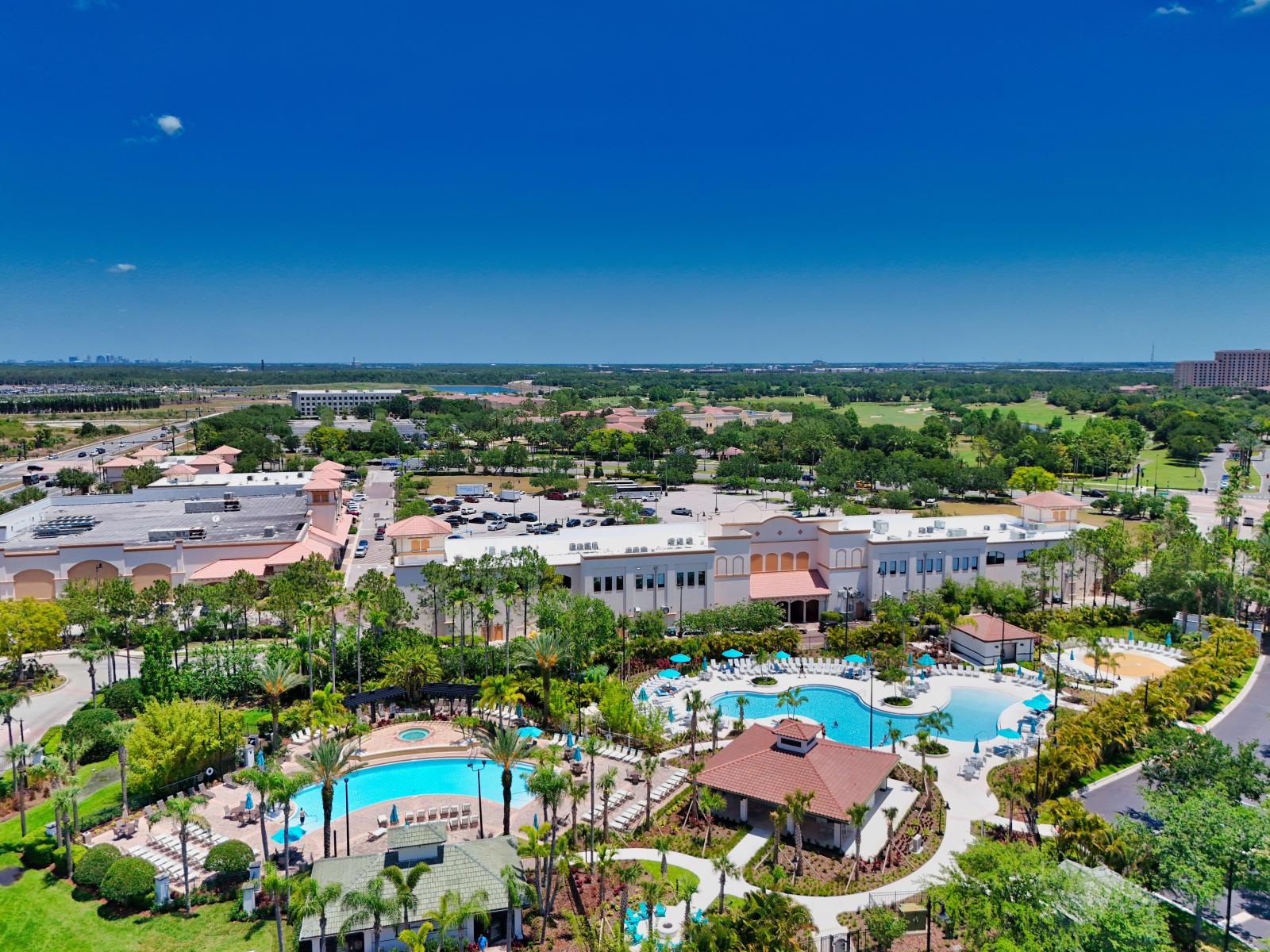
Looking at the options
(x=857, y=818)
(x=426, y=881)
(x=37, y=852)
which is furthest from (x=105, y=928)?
(x=857, y=818)

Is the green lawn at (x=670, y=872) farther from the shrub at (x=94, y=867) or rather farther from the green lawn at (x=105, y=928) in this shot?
the shrub at (x=94, y=867)

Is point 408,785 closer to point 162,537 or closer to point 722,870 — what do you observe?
point 722,870

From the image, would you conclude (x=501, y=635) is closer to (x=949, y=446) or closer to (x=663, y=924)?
(x=663, y=924)

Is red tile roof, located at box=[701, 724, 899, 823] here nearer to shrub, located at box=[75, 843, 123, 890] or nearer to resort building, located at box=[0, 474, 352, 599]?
shrub, located at box=[75, 843, 123, 890]

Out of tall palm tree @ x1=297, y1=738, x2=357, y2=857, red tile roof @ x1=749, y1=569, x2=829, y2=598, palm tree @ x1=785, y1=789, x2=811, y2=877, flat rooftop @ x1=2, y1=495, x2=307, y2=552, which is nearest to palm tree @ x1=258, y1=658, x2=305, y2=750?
tall palm tree @ x1=297, y1=738, x2=357, y2=857

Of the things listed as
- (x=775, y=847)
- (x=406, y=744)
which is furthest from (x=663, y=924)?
(x=406, y=744)
